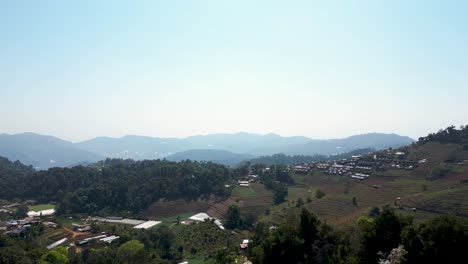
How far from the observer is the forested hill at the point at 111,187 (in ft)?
229

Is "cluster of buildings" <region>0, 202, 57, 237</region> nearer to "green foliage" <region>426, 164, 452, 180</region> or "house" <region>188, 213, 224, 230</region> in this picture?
"house" <region>188, 213, 224, 230</region>

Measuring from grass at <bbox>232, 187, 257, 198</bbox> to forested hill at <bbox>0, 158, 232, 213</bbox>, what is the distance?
2.76 meters

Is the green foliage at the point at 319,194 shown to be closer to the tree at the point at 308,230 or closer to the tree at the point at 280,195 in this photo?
the tree at the point at 280,195

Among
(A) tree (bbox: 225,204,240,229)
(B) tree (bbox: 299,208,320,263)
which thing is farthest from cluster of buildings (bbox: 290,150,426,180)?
(B) tree (bbox: 299,208,320,263)

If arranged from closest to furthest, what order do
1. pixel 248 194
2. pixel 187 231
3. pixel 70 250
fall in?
pixel 70 250 < pixel 187 231 < pixel 248 194

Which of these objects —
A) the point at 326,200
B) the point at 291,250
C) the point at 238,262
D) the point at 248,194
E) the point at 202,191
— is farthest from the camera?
the point at 202,191

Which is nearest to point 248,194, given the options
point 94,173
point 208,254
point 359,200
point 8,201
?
point 359,200

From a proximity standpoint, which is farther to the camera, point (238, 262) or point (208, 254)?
point (208, 254)

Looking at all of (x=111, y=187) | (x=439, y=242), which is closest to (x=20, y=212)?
(x=111, y=187)

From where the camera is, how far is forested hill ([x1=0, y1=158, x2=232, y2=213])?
69812 millimetres

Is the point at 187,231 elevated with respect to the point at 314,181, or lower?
lower

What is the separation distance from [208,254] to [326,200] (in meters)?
21.3

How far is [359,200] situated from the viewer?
176 feet

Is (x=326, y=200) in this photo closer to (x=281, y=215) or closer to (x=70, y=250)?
(x=281, y=215)
